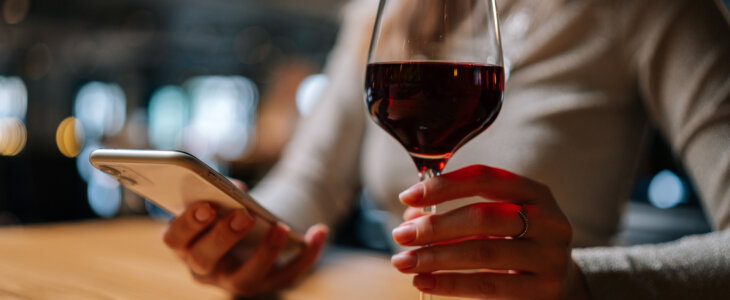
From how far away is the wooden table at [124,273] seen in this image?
0.71 m

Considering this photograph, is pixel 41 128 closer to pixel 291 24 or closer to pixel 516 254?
pixel 291 24

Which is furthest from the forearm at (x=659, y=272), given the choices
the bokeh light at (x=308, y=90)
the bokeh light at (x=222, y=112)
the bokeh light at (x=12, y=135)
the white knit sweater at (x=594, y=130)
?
the bokeh light at (x=222, y=112)

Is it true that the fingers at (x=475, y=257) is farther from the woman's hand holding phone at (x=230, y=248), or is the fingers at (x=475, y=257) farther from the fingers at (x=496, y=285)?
the woman's hand holding phone at (x=230, y=248)

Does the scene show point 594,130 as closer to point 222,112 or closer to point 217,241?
point 217,241

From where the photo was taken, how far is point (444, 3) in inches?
18.7

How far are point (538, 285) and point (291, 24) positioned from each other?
7437 mm

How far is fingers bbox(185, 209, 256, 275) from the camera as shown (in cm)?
61

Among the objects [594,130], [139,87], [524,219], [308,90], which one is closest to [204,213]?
[524,219]

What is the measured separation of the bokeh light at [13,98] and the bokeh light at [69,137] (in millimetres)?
557

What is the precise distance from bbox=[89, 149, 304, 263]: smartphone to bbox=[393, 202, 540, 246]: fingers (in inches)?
6.2

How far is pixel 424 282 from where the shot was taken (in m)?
0.50

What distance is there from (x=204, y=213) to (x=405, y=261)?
0.21 metres

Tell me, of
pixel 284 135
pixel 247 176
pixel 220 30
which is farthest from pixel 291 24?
pixel 247 176

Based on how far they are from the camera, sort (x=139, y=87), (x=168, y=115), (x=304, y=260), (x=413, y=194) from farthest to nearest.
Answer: (x=168, y=115) → (x=139, y=87) → (x=304, y=260) → (x=413, y=194)
